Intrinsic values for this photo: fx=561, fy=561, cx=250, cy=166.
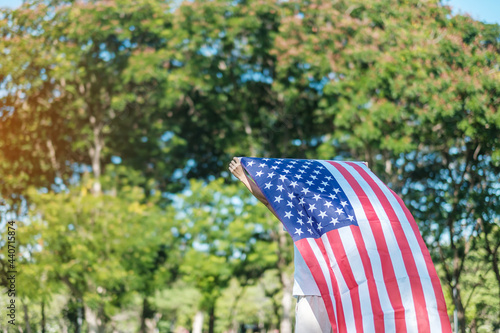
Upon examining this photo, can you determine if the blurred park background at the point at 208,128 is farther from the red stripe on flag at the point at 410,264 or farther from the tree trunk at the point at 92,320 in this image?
the red stripe on flag at the point at 410,264

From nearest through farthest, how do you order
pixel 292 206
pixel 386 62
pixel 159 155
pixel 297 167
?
pixel 292 206, pixel 297 167, pixel 386 62, pixel 159 155

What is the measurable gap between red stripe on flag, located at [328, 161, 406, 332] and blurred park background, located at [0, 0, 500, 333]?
1350 centimetres

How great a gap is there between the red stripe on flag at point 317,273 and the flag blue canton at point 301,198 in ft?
0.31

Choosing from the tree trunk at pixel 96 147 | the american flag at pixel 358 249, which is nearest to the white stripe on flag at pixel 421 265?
the american flag at pixel 358 249

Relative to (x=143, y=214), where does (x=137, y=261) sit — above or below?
below

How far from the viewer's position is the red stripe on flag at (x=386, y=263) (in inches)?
213

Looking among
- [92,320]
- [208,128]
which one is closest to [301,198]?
[92,320]

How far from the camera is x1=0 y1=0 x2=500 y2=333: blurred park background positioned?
19.5 meters

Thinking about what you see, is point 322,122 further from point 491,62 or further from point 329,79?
point 491,62

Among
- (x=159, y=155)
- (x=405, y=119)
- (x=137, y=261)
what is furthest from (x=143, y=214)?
(x=405, y=119)

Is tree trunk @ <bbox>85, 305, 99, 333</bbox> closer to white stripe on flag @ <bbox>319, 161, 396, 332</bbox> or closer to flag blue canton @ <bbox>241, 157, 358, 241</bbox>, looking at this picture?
flag blue canton @ <bbox>241, 157, 358, 241</bbox>

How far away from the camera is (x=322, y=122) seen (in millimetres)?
23266

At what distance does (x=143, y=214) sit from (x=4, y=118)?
285 inches

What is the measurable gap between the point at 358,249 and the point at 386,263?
304mm
